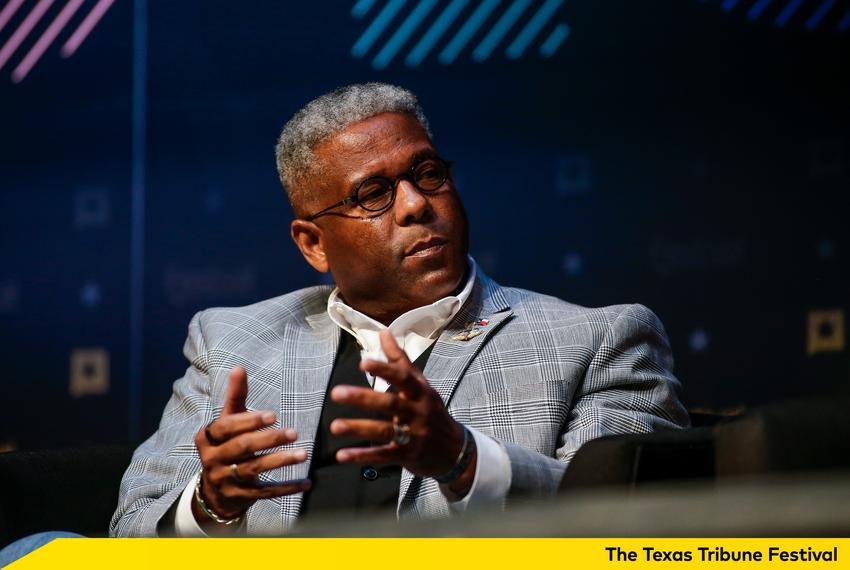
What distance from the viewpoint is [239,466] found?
1.62m

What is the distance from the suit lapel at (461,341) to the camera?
196cm

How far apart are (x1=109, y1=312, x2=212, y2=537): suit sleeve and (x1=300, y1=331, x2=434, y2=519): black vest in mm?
259

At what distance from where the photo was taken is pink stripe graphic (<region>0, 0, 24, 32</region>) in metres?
3.39

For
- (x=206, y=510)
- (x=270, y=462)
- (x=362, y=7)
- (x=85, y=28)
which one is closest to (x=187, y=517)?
(x=206, y=510)

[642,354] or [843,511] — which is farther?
[642,354]

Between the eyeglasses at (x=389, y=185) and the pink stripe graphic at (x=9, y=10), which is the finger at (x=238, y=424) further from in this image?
the pink stripe graphic at (x=9, y=10)

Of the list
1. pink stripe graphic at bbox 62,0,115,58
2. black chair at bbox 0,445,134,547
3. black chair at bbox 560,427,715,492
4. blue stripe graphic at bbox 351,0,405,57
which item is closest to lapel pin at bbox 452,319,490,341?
black chair at bbox 560,427,715,492

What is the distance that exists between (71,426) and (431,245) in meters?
1.89

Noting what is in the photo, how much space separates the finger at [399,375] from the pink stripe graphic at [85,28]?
240cm

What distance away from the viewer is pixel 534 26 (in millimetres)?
3107

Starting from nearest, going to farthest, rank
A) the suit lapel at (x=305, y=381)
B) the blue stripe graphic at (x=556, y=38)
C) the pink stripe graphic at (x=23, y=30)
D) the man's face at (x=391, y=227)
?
1. the suit lapel at (x=305, y=381)
2. the man's face at (x=391, y=227)
3. the blue stripe graphic at (x=556, y=38)
4. the pink stripe graphic at (x=23, y=30)
